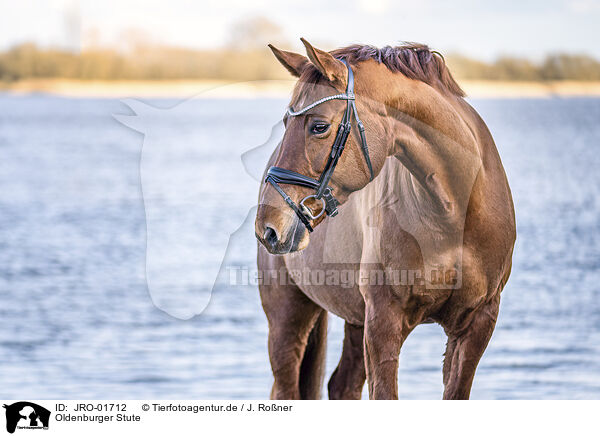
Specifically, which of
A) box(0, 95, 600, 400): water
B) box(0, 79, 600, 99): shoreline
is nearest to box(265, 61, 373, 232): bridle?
box(0, 95, 600, 400): water

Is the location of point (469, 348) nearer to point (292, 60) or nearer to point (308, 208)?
point (308, 208)

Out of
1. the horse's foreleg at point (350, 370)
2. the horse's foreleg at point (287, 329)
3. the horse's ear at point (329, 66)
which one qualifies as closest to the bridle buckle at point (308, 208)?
the horse's ear at point (329, 66)

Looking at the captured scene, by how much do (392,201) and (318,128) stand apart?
75 centimetres

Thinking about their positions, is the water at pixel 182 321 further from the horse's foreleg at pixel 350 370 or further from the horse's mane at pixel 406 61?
the horse's mane at pixel 406 61

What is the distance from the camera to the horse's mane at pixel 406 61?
4.04 m

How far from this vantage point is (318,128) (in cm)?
386

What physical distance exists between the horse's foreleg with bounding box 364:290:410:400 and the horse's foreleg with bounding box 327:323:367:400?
4.15 ft

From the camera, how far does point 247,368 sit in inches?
436

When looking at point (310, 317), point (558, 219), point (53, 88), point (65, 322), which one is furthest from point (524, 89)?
point (310, 317)

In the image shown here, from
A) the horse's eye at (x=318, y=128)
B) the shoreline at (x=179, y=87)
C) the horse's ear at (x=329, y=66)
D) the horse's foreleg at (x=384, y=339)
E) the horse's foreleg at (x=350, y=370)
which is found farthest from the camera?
the shoreline at (x=179, y=87)
